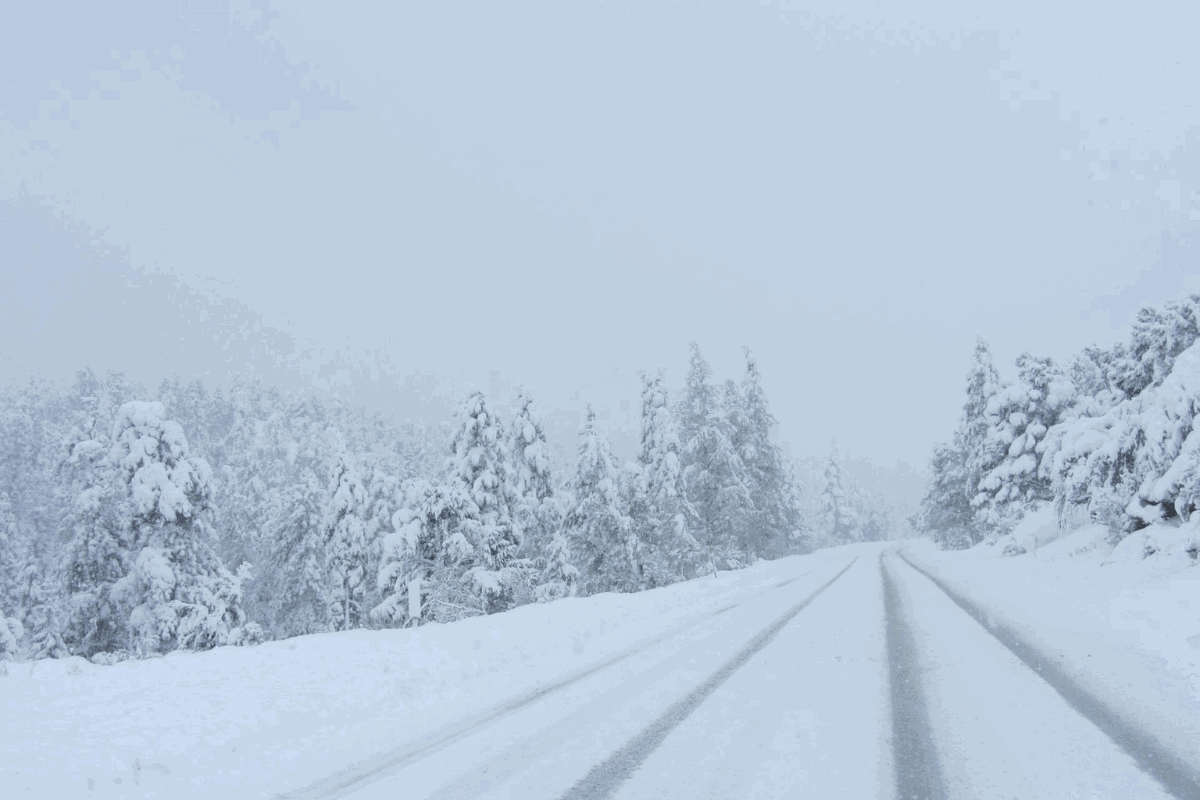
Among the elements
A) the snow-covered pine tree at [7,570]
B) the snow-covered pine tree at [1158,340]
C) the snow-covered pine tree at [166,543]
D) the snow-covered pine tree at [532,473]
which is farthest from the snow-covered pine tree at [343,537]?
the snow-covered pine tree at [1158,340]

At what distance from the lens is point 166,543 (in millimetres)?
18719

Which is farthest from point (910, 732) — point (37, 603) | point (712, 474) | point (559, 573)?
point (37, 603)

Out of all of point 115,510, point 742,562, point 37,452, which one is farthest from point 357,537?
point 37,452

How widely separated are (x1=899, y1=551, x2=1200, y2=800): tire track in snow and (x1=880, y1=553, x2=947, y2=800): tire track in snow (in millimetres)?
1038

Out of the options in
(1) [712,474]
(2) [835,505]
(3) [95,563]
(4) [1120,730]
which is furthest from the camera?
(2) [835,505]

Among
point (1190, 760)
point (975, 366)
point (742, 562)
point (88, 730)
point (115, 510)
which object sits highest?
point (975, 366)

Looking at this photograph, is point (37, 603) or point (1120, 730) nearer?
point (1120, 730)

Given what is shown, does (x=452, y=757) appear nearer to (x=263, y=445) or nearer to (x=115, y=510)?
(x=115, y=510)

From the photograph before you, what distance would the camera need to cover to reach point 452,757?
15.1 ft

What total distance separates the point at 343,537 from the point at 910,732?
32.1m

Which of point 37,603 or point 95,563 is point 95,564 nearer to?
point 95,563

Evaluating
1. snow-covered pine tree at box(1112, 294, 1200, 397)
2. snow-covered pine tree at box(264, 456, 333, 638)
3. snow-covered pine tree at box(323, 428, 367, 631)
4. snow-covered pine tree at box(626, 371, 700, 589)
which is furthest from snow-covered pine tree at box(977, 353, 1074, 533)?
snow-covered pine tree at box(264, 456, 333, 638)

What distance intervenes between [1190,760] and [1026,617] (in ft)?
20.9

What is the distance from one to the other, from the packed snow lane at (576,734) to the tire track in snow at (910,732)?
5.17 feet
